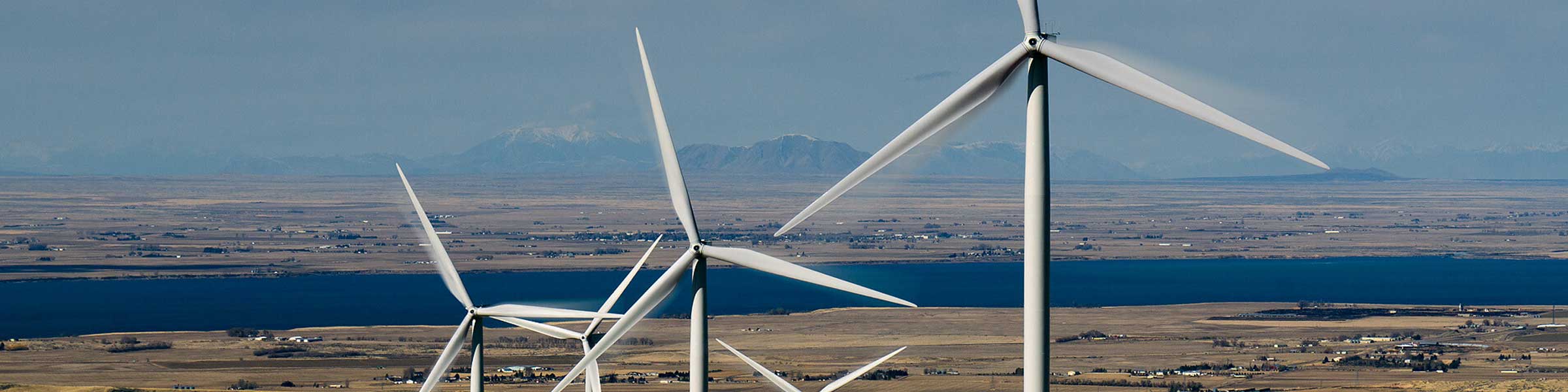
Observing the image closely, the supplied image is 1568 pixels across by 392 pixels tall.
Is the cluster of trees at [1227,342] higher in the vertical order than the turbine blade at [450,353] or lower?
higher

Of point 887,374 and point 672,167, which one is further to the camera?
point 887,374

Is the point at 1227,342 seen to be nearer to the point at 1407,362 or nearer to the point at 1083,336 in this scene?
the point at 1083,336

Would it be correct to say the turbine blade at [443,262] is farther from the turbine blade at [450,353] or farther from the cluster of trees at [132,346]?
the cluster of trees at [132,346]

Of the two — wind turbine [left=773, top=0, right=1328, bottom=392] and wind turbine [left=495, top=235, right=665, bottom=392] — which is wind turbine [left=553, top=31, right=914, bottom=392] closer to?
wind turbine [left=495, top=235, right=665, bottom=392]

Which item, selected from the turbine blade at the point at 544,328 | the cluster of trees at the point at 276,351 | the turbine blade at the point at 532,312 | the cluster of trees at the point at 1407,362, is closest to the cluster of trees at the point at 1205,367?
the cluster of trees at the point at 1407,362

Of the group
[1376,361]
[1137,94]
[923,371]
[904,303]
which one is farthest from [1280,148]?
[1376,361]

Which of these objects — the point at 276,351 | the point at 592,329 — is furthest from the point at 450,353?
the point at 276,351

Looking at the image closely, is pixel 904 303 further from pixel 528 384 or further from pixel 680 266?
pixel 528 384
